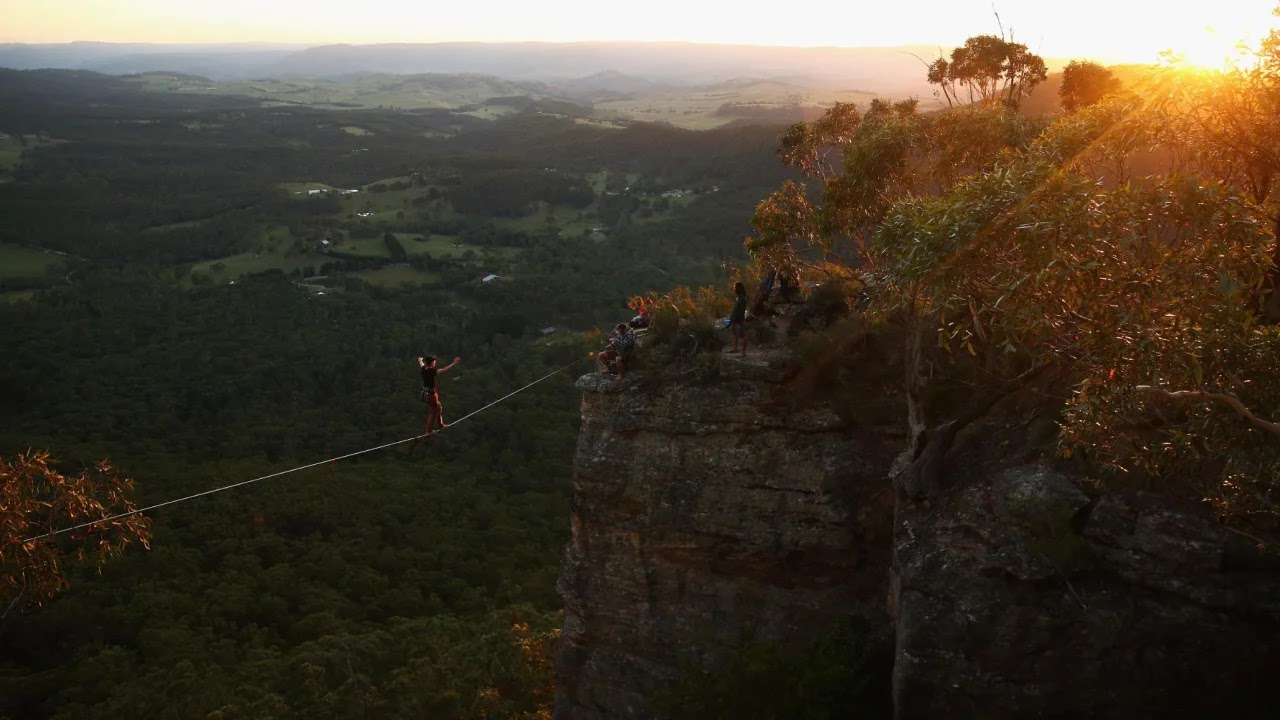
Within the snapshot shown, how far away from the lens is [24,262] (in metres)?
97.3

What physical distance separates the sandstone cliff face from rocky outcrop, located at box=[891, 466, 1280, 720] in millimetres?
21

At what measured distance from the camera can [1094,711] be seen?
34.5 ft

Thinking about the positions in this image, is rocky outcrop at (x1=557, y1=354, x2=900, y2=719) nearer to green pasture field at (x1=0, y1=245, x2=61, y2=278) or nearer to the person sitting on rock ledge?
the person sitting on rock ledge

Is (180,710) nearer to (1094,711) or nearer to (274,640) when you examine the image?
(274,640)

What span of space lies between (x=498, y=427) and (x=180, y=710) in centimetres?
2646

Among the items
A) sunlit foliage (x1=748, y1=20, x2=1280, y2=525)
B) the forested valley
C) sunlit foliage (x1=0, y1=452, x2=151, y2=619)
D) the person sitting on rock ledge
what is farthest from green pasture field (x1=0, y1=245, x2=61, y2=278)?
sunlit foliage (x1=748, y1=20, x2=1280, y2=525)

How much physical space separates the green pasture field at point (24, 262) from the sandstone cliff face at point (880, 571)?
317ft

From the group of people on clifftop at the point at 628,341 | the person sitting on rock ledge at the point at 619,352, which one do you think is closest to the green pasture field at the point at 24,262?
the group of people on clifftop at the point at 628,341

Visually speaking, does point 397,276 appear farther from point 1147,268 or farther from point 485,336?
point 1147,268

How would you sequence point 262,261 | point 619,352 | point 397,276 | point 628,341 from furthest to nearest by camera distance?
1. point 262,261
2. point 397,276
3. point 628,341
4. point 619,352

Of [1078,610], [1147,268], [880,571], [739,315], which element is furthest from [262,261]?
[1147,268]

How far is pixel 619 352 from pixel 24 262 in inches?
4131

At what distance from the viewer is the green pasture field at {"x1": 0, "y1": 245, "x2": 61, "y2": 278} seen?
92125 millimetres

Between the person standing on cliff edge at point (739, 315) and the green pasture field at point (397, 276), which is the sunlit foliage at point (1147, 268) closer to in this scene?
the person standing on cliff edge at point (739, 315)
